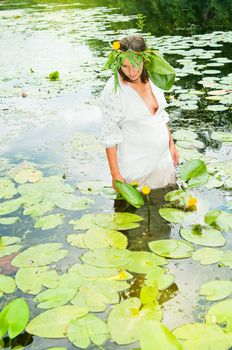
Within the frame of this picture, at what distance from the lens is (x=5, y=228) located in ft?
8.02

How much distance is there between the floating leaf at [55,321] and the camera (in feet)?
5.21

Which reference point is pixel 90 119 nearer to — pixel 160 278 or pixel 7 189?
pixel 7 189

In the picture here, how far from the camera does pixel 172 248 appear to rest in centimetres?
208

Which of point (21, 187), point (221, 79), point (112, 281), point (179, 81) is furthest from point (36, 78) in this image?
point (112, 281)

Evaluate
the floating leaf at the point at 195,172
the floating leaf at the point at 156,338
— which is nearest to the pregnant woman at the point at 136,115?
the floating leaf at the point at 195,172

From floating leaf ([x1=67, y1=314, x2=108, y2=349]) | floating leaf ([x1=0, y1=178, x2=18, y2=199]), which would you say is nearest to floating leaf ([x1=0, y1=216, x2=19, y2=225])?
floating leaf ([x1=0, y1=178, x2=18, y2=199])

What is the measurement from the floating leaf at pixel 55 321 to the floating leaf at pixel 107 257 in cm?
33

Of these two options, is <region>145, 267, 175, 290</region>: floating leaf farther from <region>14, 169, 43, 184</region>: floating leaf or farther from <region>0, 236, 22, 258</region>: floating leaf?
<region>14, 169, 43, 184</region>: floating leaf

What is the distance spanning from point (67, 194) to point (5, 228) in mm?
453

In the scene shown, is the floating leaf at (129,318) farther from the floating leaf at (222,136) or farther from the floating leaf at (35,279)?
the floating leaf at (222,136)

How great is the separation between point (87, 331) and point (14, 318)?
275 millimetres

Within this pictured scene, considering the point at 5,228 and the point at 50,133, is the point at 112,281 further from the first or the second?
the point at 50,133

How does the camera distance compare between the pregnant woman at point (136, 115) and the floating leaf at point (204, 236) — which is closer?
the floating leaf at point (204, 236)

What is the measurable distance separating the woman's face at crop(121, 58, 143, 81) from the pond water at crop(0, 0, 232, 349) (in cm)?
41
